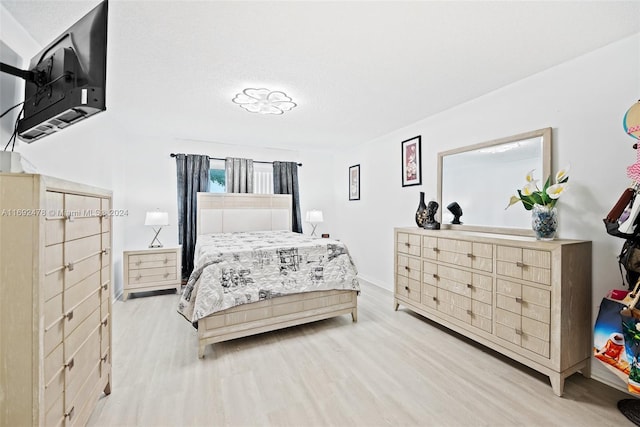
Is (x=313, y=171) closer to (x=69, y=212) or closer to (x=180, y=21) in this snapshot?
(x=180, y=21)

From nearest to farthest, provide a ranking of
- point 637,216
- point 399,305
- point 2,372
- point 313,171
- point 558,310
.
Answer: point 2,372 → point 637,216 → point 558,310 → point 399,305 → point 313,171

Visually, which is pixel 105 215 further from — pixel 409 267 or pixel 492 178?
pixel 492 178

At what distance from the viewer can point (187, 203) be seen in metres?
4.47

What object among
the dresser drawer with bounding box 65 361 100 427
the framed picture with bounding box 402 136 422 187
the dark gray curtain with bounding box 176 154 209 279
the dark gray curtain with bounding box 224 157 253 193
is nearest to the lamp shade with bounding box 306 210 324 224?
the dark gray curtain with bounding box 224 157 253 193

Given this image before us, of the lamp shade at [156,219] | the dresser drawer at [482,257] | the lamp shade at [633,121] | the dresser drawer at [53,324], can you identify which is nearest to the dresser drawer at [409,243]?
the dresser drawer at [482,257]

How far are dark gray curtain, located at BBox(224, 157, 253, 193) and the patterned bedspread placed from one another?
7.68ft

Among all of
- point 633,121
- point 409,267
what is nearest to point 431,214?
point 409,267

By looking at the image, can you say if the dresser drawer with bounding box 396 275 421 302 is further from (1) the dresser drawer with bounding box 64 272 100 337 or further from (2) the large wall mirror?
(1) the dresser drawer with bounding box 64 272 100 337

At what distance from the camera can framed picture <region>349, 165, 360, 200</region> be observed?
4.98 meters

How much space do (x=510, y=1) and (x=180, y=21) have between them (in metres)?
1.90

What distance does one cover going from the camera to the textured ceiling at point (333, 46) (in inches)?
61.9

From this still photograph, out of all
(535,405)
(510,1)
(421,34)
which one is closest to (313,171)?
(421,34)

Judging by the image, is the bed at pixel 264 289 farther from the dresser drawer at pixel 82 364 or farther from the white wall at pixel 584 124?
the white wall at pixel 584 124

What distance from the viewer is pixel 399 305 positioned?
3.45 m
